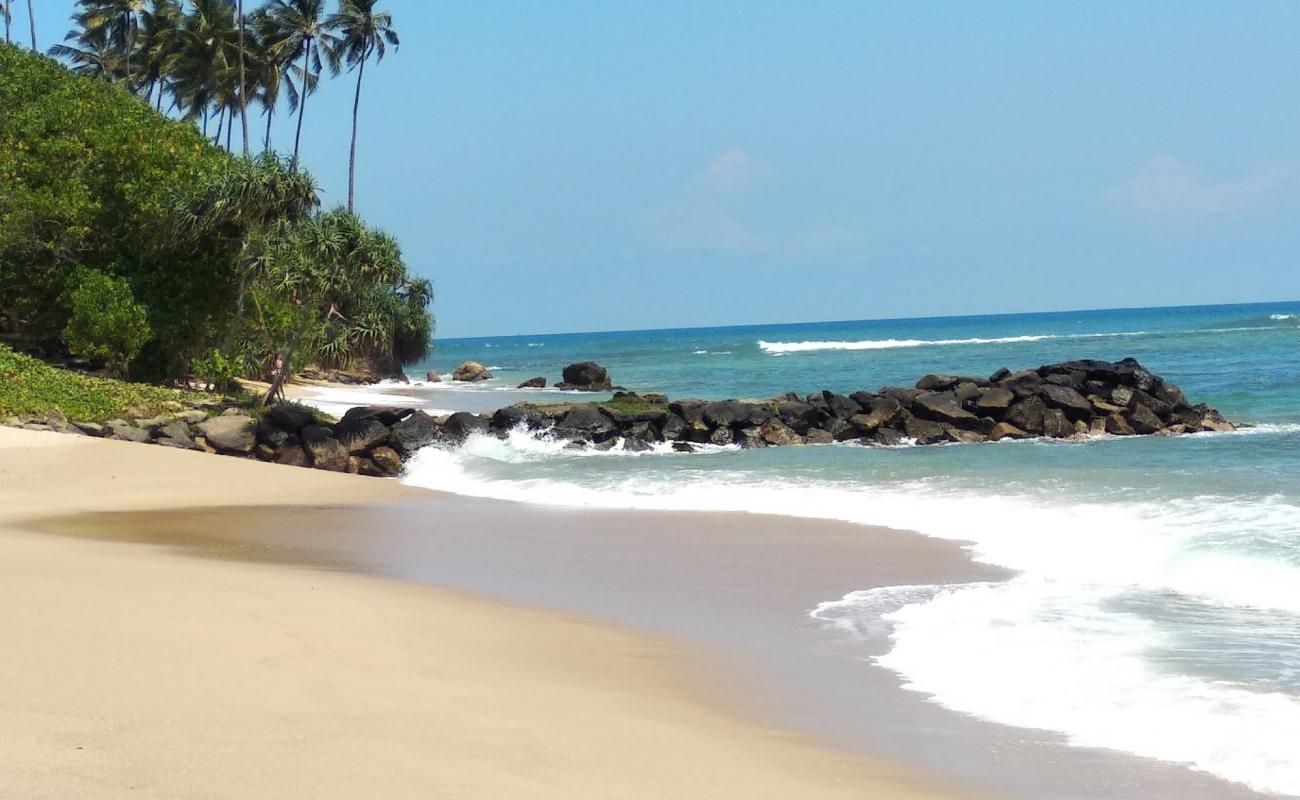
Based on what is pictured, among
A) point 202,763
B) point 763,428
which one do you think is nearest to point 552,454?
point 763,428

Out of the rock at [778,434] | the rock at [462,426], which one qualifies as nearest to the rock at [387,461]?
the rock at [462,426]

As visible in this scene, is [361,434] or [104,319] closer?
[361,434]

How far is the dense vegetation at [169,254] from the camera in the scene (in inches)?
978

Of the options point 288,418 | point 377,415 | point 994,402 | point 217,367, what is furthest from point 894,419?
point 217,367

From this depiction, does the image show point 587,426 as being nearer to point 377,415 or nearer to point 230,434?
point 377,415

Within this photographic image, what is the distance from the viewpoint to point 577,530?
13492mm

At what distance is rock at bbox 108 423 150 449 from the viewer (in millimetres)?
20391

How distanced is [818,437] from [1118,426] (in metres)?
6.32

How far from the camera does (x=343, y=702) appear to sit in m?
5.91

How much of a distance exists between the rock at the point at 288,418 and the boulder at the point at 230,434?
0.35m

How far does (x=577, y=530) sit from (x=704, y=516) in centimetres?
173

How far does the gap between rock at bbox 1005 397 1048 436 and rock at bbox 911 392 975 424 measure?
2.91 feet

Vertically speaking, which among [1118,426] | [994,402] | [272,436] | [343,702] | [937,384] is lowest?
[1118,426]

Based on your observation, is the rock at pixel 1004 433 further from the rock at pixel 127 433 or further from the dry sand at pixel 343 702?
the dry sand at pixel 343 702
